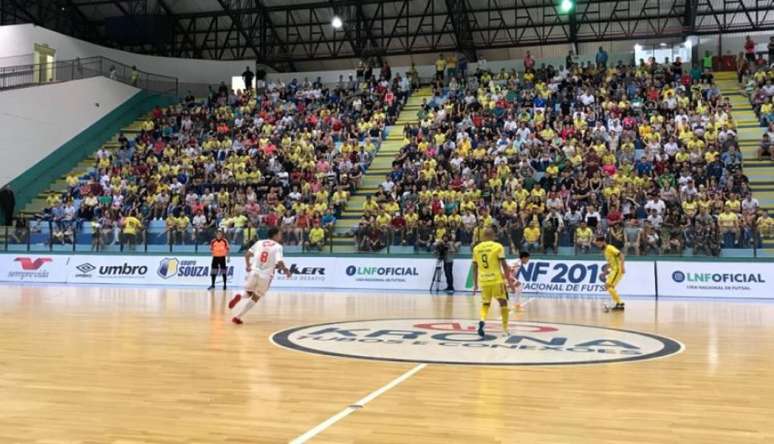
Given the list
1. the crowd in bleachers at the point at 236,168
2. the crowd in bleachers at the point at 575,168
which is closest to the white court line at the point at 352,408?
the crowd in bleachers at the point at 575,168

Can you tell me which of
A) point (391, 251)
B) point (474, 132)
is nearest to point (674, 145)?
point (474, 132)

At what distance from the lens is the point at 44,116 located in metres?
34.5

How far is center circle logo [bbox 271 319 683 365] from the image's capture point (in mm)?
9183

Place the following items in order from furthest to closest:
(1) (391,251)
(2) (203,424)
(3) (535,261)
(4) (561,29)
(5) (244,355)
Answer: (4) (561,29) < (1) (391,251) < (3) (535,261) < (5) (244,355) < (2) (203,424)

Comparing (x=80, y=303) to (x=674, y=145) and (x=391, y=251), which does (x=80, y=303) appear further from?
(x=674, y=145)

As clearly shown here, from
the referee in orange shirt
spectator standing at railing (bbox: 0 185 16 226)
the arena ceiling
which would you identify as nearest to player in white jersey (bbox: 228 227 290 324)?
the referee in orange shirt

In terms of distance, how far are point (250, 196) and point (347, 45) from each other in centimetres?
2161

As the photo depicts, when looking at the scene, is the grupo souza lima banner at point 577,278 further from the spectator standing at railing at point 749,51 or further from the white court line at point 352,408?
the spectator standing at railing at point 749,51

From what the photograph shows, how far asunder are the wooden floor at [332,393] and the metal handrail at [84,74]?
25.9m

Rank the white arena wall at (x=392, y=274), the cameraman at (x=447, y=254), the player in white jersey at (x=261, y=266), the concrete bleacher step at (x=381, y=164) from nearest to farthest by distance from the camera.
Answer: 1. the player in white jersey at (x=261, y=266)
2. the white arena wall at (x=392, y=274)
3. the cameraman at (x=447, y=254)
4. the concrete bleacher step at (x=381, y=164)

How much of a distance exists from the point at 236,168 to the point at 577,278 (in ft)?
51.1

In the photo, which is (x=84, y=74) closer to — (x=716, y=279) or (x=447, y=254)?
(x=447, y=254)

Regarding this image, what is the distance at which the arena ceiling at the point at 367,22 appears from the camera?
38906mm

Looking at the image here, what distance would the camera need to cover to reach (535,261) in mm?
21734
